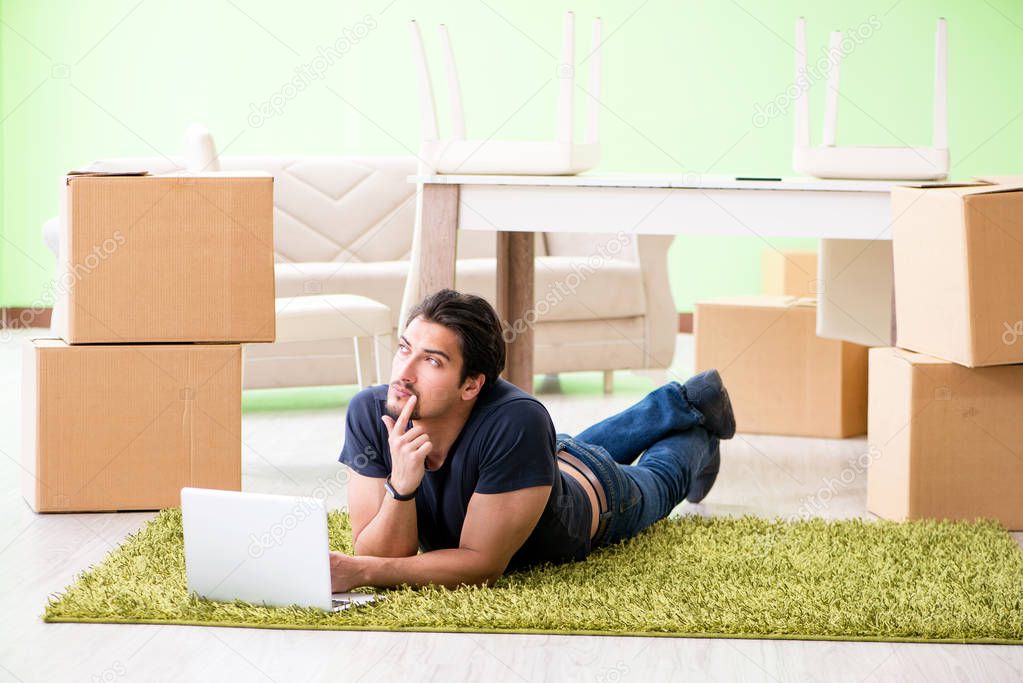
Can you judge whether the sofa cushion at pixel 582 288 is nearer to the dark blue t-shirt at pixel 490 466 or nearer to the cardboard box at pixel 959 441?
the cardboard box at pixel 959 441

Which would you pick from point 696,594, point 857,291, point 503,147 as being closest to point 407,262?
point 857,291

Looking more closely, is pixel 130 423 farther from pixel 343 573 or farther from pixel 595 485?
pixel 595 485

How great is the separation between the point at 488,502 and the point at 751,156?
457cm

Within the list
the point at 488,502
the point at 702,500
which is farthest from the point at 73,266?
the point at 702,500

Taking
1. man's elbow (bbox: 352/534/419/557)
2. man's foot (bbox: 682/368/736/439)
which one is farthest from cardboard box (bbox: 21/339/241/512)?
man's foot (bbox: 682/368/736/439)

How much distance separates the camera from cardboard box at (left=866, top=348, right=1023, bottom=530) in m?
2.63

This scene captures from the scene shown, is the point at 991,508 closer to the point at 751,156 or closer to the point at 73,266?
the point at 73,266

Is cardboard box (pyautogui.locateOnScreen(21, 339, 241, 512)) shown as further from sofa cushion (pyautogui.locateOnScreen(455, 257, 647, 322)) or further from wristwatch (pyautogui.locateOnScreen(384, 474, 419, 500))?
sofa cushion (pyautogui.locateOnScreen(455, 257, 647, 322))

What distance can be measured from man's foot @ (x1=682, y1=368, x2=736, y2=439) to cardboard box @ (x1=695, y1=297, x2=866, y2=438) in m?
1.17

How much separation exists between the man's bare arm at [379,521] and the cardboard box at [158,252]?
752mm

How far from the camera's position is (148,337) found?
8.90 feet

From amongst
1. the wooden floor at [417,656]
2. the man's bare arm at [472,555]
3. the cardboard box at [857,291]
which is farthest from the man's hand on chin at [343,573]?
the cardboard box at [857,291]

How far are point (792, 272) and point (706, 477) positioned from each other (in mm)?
3245

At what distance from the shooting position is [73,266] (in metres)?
2.67
